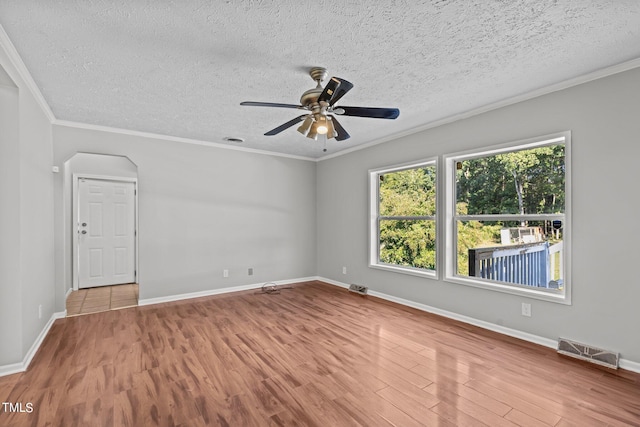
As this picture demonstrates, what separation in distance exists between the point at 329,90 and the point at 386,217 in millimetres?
3065

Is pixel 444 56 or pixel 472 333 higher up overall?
pixel 444 56

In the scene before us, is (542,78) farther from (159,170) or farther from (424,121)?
(159,170)

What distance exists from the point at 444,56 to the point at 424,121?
5.19ft

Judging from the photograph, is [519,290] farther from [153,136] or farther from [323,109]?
[153,136]

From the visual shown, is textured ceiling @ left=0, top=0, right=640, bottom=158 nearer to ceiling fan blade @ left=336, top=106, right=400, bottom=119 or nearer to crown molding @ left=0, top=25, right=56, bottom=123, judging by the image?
crown molding @ left=0, top=25, right=56, bottom=123

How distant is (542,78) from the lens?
272 cm

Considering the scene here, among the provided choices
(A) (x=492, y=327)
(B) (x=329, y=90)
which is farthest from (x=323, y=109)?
(A) (x=492, y=327)

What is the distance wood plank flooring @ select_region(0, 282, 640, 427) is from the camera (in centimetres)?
193

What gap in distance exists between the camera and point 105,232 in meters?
5.70

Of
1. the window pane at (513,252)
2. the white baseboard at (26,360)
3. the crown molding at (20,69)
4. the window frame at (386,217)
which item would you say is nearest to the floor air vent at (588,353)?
the window pane at (513,252)

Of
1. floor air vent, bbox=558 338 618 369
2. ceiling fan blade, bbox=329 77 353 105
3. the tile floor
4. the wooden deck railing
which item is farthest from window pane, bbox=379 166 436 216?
the tile floor

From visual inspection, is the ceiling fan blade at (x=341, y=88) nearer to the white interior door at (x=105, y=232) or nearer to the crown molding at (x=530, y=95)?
the crown molding at (x=530, y=95)

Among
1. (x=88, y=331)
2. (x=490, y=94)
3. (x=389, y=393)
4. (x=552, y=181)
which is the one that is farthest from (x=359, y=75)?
(x=88, y=331)

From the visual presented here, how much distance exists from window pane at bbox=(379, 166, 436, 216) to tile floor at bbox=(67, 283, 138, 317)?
161 inches
